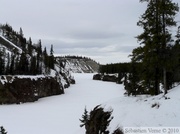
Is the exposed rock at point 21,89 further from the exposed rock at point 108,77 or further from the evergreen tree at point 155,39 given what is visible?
the exposed rock at point 108,77

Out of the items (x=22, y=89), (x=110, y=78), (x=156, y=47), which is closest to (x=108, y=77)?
(x=110, y=78)

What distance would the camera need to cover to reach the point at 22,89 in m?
46.5

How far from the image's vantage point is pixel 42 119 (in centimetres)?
2658

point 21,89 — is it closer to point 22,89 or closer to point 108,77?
point 22,89

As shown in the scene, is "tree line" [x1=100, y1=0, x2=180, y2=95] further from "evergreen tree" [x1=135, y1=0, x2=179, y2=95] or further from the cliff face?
the cliff face

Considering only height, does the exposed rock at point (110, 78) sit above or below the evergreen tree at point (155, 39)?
below

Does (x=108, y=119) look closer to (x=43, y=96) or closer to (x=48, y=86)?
(x=43, y=96)

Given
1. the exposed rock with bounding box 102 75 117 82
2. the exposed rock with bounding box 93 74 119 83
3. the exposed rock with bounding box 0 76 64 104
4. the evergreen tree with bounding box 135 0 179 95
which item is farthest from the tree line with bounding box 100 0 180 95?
the exposed rock with bounding box 102 75 117 82

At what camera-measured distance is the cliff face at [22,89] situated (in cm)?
4275

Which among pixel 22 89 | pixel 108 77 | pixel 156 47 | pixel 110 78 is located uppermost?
pixel 156 47

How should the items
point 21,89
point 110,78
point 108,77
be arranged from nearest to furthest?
1. point 21,89
2. point 110,78
3. point 108,77

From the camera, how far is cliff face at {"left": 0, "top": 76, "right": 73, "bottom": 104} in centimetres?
4275

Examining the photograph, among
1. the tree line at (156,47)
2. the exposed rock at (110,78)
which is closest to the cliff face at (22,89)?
the tree line at (156,47)

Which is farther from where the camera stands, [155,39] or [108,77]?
[108,77]
